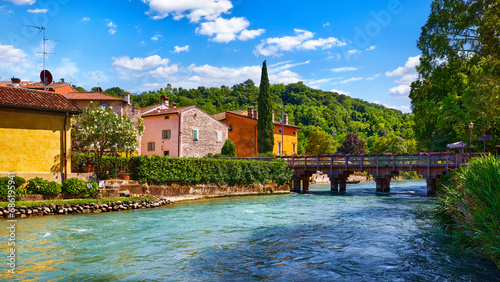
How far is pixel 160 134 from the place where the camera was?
43.6m

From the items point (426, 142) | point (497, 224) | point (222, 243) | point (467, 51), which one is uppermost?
point (467, 51)

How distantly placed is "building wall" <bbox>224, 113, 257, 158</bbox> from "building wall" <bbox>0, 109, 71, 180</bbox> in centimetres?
3033

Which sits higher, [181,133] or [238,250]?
[181,133]

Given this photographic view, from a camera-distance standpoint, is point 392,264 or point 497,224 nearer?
point 497,224

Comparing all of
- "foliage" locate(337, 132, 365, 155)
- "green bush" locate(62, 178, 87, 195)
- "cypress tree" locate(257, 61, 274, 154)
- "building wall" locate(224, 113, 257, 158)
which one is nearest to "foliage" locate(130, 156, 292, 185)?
"green bush" locate(62, 178, 87, 195)

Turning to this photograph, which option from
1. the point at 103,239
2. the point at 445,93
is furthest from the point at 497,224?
the point at 445,93

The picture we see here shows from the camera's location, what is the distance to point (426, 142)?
40812 mm

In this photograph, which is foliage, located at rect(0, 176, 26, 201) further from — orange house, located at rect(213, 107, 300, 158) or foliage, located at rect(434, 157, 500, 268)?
orange house, located at rect(213, 107, 300, 158)

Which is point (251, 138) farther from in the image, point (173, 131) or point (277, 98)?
point (277, 98)

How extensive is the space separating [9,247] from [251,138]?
40147mm

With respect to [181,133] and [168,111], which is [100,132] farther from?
[168,111]

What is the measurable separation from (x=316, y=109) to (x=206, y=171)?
78.9m

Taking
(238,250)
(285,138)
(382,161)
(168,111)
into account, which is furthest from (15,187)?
(285,138)

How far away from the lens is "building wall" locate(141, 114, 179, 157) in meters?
42.1
